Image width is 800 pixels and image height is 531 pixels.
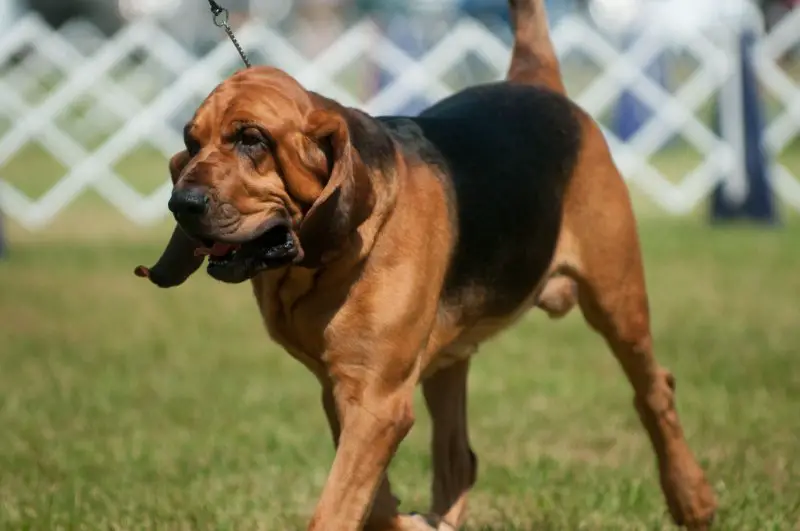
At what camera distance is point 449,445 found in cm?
526

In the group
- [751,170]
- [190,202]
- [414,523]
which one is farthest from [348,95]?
[190,202]

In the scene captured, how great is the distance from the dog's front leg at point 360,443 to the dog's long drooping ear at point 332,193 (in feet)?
1.27

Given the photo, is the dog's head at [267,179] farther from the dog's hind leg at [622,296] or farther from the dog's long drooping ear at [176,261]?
the dog's hind leg at [622,296]

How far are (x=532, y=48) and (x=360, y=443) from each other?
87.7 inches

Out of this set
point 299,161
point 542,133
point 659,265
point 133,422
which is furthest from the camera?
point 659,265

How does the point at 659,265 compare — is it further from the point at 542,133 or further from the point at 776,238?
the point at 542,133

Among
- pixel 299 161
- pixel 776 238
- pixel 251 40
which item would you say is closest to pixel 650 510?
pixel 299 161

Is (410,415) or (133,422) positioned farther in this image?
(133,422)

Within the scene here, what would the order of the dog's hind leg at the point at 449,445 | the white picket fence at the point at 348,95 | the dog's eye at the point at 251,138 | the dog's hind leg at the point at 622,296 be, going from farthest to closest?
1. the white picket fence at the point at 348,95
2. the dog's hind leg at the point at 449,445
3. the dog's hind leg at the point at 622,296
4. the dog's eye at the point at 251,138

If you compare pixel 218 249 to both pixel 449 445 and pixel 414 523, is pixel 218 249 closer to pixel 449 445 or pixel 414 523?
pixel 414 523

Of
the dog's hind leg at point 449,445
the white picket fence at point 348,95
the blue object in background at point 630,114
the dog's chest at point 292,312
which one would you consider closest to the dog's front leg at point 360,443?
the dog's chest at point 292,312

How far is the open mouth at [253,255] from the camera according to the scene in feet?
12.1

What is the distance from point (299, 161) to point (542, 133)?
58.6 inches

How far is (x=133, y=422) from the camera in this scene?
7020 mm
